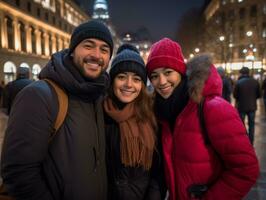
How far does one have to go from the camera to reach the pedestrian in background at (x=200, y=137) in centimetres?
233

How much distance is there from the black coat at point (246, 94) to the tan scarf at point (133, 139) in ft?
23.5

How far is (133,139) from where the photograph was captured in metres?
2.86

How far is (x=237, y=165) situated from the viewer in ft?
7.65

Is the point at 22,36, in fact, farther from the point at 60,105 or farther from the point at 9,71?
the point at 60,105

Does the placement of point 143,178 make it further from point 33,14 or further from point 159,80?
point 33,14

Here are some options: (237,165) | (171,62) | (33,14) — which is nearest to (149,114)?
(171,62)

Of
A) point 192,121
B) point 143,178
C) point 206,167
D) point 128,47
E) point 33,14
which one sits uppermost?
point 33,14

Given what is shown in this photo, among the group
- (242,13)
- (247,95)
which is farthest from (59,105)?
(242,13)

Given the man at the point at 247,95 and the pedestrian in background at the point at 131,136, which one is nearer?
the pedestrian in background at the point at 131,136

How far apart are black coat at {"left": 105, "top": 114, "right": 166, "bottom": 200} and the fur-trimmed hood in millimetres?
775

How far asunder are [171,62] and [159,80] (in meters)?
0.21

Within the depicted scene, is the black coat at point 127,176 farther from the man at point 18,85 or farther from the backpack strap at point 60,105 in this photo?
the man at point 18,85

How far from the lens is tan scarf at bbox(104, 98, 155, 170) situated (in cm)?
281

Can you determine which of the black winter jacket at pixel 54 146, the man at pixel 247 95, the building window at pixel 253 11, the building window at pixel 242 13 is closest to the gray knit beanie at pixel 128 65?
the black winter jacket at pixel 54 146
